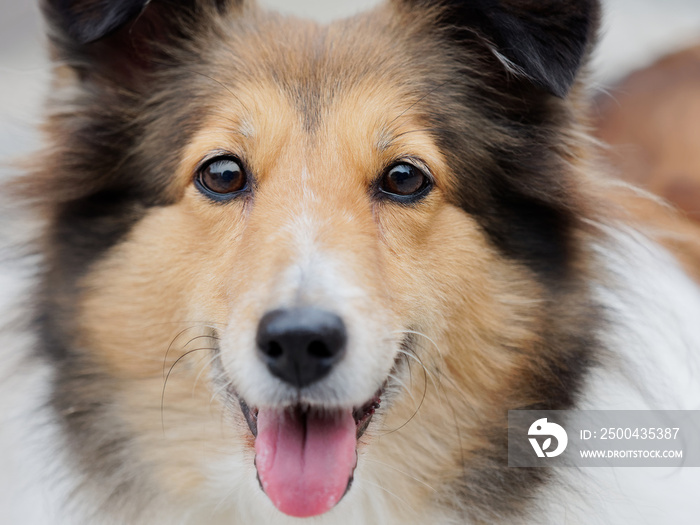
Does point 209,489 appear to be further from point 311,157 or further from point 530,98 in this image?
point 530,98

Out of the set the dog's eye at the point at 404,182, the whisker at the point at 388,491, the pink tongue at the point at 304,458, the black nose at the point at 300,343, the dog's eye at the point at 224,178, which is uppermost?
the dog's eye at the point at 404,182

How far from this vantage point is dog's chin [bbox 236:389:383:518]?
85.4 inches

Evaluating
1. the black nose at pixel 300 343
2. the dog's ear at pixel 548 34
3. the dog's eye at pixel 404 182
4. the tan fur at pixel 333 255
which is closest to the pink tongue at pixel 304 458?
the tan fur at pixel 333 255

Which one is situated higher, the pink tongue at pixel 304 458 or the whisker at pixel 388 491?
the pink tongue at pixel 304 458

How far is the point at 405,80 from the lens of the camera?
2.51 m

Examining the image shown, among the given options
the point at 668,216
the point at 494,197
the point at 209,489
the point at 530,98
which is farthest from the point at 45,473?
the point at 668,216

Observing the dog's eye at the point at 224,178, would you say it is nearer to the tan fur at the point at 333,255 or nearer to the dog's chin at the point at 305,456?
the tan fur at the point at 333,255

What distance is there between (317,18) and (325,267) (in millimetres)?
1341

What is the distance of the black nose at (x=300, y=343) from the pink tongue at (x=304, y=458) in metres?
0.23

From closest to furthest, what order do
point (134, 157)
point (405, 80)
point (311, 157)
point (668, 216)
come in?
point (311, 157), point (405, 80), point (134, 157), point (668, 216)

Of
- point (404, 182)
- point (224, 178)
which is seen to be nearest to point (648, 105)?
point (404, 182)

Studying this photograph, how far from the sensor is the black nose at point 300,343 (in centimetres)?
192

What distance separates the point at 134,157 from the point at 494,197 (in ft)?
4.24

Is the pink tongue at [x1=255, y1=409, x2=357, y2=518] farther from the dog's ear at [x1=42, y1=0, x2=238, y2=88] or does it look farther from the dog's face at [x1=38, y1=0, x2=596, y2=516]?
the dog's ear at [x1=42, y1=0, x2=238, y2=88]
